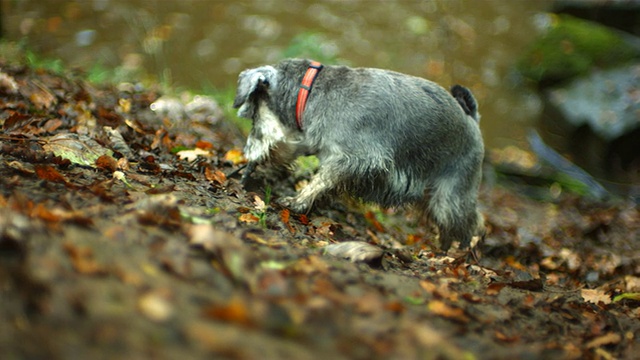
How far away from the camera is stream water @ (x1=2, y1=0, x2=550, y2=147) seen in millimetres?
10516

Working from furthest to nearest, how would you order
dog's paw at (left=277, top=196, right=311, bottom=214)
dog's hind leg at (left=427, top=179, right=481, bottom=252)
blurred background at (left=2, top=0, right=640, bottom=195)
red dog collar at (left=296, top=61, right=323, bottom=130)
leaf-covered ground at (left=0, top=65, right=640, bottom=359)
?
blurred background at (left=2, top=0, right=640, bottom=195) → dog's hind leg at (left=427, top=179, right=481, bottom=252) → red dog collar at (left=296, top=61, right=323, bottom=130) → dog's paw at (left=277, top=196, right=311, bottom=214) → leaf-covered ground at (left=0, top=65, right=640, bottom=359)

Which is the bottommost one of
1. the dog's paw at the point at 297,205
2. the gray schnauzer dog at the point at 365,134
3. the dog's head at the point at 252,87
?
the dog's paw at the point at 297,205

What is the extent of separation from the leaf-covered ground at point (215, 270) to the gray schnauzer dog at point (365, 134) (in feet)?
1.21

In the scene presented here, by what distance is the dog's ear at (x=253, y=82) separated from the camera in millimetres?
4285

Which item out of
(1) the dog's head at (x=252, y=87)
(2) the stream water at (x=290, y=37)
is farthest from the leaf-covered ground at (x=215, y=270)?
(2) the stream water at (x=290, y=37)

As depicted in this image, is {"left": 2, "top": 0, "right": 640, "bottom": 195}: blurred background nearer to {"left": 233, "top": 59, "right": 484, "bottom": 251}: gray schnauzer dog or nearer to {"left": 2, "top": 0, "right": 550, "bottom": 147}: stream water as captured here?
{"left": 2, "top": 0, "right": 550, "bottom": 147}: stream water

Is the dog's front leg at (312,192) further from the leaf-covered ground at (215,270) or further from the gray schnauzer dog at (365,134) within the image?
the leaf-covered ground at (215,270)

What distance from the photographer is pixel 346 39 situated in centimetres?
1184

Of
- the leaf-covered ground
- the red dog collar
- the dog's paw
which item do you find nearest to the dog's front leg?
the dog's paw

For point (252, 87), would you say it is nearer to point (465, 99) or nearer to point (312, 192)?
point (312, 192)

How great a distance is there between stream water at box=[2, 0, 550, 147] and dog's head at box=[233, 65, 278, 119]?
5.50 m

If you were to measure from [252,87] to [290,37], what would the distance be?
7669 mm

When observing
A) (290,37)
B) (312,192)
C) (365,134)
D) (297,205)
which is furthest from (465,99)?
(290,37)

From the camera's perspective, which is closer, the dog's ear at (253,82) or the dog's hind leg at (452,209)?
the dog's ear at (253,82)
